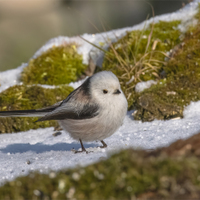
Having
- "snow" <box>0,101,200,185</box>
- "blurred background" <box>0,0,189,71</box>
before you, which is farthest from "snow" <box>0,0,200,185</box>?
"blurred background" <box>0,0,189,71</box>

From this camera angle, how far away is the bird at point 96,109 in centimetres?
473

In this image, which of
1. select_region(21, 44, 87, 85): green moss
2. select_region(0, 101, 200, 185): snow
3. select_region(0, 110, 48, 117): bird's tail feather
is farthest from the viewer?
select_region(21, 44, 87, 85): green moss

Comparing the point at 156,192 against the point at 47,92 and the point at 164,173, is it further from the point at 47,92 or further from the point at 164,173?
the point at 47,92

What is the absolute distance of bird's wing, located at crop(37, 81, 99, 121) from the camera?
4.81 meters

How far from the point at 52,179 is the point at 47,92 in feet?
18.1

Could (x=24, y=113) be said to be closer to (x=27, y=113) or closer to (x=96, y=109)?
(x=27, y=113)

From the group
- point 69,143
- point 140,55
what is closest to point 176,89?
point 140,55

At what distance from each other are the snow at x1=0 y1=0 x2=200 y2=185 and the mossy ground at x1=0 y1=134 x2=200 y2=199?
3.46 feet

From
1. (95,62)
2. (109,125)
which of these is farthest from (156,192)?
(95,62)

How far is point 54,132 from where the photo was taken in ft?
23.9

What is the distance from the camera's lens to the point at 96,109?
4762 millimetres

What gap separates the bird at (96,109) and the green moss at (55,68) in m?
3.85

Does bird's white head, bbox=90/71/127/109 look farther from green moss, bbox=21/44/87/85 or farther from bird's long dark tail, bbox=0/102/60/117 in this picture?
green moss, bbox=21/44/87/85

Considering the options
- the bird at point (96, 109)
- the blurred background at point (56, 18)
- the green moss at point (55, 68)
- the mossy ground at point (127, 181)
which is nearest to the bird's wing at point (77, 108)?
the bird at point (96, 109)
